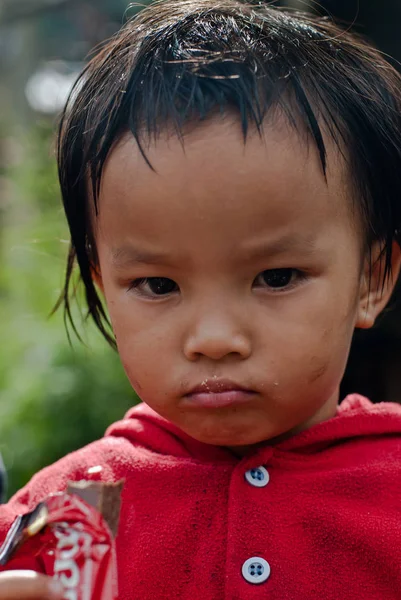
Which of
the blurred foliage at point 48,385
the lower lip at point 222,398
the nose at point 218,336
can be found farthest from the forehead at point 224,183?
the blurred foliage at point 48,385

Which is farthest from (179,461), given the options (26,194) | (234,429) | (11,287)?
(26,194)

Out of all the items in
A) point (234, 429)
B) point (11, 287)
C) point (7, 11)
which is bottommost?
point (11, 287)

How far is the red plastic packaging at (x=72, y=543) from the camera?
61.0 inches

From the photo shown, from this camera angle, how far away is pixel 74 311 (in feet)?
12.3

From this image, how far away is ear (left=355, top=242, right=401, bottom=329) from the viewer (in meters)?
1.80

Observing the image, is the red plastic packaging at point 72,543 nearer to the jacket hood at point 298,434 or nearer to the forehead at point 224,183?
the jacket hood at point 298,434

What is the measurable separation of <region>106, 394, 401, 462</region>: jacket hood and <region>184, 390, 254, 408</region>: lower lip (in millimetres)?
253

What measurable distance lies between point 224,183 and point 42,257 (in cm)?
329

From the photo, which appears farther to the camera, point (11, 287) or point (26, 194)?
point (26, 194)

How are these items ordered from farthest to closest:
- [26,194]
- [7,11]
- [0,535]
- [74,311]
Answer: [7,11], [26,194], [74,311], [0,535]

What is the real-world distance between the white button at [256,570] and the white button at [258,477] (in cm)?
14

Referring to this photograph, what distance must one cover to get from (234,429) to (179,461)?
0.22m

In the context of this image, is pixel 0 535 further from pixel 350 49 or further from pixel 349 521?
pixel 350 49

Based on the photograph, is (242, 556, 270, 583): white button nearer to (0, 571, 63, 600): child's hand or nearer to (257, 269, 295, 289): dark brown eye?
(0, 571, 63, 600): child's hand
